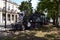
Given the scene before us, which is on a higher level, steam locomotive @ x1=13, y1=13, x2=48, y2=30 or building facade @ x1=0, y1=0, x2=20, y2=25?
building facade @ x1=0, y1=0, x2=20, y2=25

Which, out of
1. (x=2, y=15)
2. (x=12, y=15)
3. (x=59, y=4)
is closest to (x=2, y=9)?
(x=2, y=15)

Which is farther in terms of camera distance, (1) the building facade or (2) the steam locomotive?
(1) the building facade

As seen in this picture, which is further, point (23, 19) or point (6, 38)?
point (23, 19)

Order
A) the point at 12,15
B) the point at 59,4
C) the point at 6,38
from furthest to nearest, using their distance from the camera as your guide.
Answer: the point at 12,15 < the point at 59,4 < the point at 6,38

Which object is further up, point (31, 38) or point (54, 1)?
point (54, 1)

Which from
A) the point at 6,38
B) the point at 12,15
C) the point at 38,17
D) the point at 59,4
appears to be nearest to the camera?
the point at 6,38

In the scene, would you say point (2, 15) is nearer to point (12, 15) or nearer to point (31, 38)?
point (12, 15)

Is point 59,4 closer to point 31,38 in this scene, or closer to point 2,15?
point 31,38

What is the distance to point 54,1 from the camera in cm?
2892

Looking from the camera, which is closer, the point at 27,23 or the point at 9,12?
the point at 27,23

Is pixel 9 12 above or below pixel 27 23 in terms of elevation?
above

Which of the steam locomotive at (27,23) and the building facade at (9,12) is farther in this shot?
the building facade at (9,12)

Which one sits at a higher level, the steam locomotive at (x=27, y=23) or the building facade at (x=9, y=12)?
the building facade at (x=9, y=12)

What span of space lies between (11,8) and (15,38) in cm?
5602
